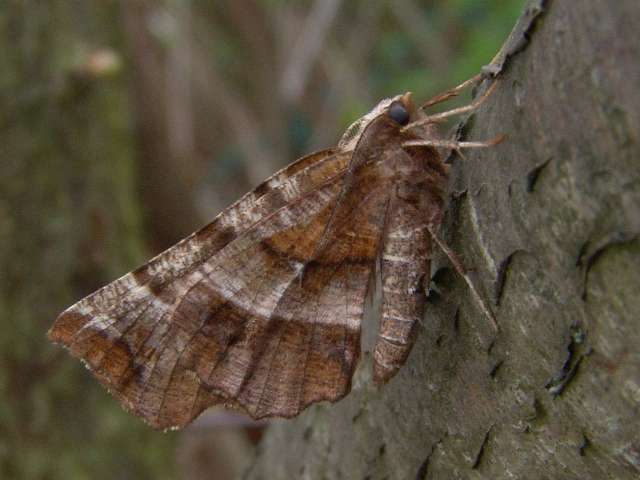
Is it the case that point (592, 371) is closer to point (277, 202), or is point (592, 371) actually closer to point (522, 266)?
point (522, 266)

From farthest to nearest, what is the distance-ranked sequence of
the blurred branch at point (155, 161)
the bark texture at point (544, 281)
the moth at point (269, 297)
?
1. the blurred branch at point (155, 161)
2. the moth at point (269, 297)
3. the bark texture at point (544, 281)

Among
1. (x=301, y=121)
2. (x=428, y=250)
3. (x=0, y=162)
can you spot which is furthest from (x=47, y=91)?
(x=301, y=121)

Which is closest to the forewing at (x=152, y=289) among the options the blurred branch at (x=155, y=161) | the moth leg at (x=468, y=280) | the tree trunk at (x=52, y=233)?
the moth leg at (x=468, y=280)

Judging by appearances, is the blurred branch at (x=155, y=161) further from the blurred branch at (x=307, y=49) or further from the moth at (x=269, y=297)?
the moth at (x=269, y=297)

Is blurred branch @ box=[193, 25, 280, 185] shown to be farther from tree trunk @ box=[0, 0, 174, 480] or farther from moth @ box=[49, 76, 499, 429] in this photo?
moth @ box=[49, 76, 499, 429]

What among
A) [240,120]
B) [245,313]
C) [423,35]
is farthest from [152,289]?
[240,120]

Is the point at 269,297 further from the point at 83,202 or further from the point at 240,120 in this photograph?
the point at 240,120

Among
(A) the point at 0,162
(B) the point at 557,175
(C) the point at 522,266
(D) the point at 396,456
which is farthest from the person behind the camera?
(A) the point at 0,162
